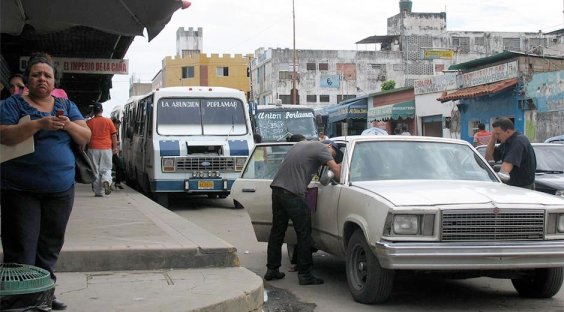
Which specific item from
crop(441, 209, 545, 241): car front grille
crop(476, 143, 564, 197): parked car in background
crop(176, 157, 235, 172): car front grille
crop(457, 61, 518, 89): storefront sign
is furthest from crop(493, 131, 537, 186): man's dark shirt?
crop(457, 61, 518, 89): storefront sign

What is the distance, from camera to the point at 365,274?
5.82 m

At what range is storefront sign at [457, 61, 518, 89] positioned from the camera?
82.1ft

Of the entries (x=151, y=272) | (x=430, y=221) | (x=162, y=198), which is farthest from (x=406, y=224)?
(x=162, y=198)

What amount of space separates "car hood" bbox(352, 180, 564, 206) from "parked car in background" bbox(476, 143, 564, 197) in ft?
12.0

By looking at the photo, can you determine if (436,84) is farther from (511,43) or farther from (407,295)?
(511,43)

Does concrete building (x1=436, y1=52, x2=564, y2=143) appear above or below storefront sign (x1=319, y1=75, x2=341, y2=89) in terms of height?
below

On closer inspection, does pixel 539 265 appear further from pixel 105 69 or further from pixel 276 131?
pixel 276 131

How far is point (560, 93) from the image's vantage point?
22.9m

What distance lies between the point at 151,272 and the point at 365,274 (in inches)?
76.7

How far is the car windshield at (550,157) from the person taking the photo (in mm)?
10508

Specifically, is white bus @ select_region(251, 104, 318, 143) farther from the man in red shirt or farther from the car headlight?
the car headlight

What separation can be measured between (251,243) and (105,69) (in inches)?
269

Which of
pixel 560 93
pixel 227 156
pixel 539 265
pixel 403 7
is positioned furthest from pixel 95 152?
pixel 403 7

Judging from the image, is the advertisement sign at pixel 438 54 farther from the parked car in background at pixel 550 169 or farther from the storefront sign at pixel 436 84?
the parked car in background at pixel 550 169
